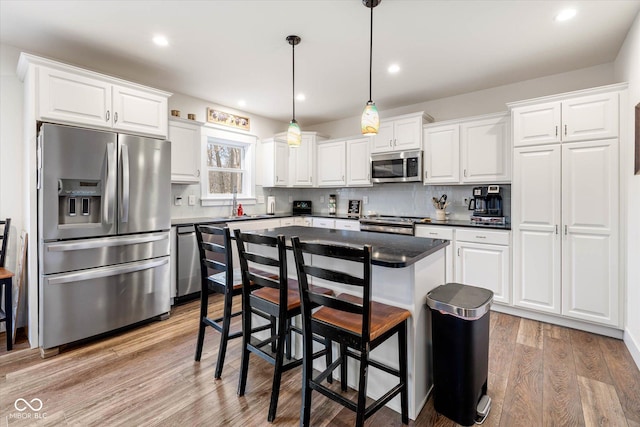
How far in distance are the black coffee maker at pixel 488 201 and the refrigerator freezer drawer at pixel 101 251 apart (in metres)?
3.52

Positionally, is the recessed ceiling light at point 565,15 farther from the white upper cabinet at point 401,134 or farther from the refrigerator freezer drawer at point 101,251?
the refrigerator freezer drawer at point 101,251

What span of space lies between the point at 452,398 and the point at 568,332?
6.44 feet

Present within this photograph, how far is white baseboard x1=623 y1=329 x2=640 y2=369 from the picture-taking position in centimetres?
227

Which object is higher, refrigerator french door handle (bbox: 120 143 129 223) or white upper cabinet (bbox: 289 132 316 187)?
white upper cabinet (bbox: 289 132 316 187)

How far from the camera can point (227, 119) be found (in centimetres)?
468

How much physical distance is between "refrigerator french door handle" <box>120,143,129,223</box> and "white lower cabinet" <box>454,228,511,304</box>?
11.1ft

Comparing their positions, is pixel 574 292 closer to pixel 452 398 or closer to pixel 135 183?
pixel 452 398

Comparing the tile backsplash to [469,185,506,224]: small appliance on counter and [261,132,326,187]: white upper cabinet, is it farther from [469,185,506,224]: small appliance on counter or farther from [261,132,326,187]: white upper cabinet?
[261,132,326,187]: white upper cabinet

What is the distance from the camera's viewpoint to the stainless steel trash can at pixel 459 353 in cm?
165

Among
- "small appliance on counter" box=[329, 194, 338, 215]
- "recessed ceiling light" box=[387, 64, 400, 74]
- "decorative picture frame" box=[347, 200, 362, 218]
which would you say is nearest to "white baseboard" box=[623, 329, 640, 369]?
"recessed ceiling light" box=[387, 64, 400, 74]

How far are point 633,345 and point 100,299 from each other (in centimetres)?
433

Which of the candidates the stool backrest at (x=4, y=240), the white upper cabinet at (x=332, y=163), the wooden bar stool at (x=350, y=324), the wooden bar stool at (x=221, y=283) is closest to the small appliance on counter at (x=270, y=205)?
the white upper cabinet at (x=332, y=163)

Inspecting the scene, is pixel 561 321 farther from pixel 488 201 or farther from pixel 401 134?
pixel 401 134

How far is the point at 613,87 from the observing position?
2.69 metres
